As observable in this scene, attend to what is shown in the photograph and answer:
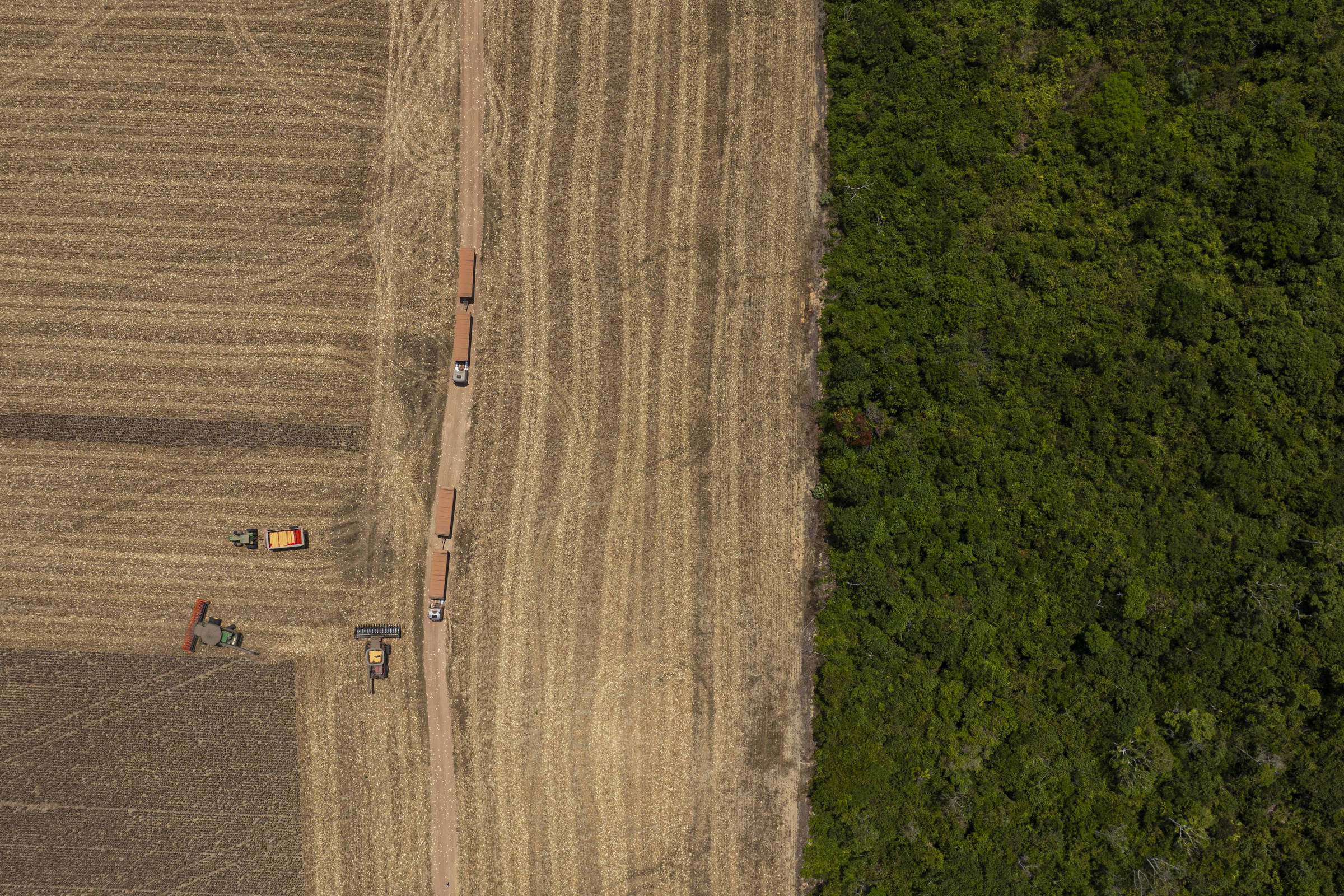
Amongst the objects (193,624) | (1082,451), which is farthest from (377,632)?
(1082,451)

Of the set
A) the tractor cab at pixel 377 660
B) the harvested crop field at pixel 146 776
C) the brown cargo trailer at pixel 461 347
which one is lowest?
the harvested crop field at pixel 146 776

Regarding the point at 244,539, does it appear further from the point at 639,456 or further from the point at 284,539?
the point at 639,456

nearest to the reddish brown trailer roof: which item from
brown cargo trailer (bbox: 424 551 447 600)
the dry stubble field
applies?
the dry stubble field

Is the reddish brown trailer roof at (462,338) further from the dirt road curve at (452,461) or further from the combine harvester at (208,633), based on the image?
the combine harvester at (208,633)

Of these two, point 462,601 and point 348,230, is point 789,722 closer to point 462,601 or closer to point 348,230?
point 462,601

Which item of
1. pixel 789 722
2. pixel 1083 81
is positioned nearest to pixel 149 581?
pixel 789 722

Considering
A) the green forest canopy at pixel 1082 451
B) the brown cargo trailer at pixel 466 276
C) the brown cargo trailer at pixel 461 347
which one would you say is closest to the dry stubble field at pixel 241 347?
the brown cargo trailer at pixel 461 347
